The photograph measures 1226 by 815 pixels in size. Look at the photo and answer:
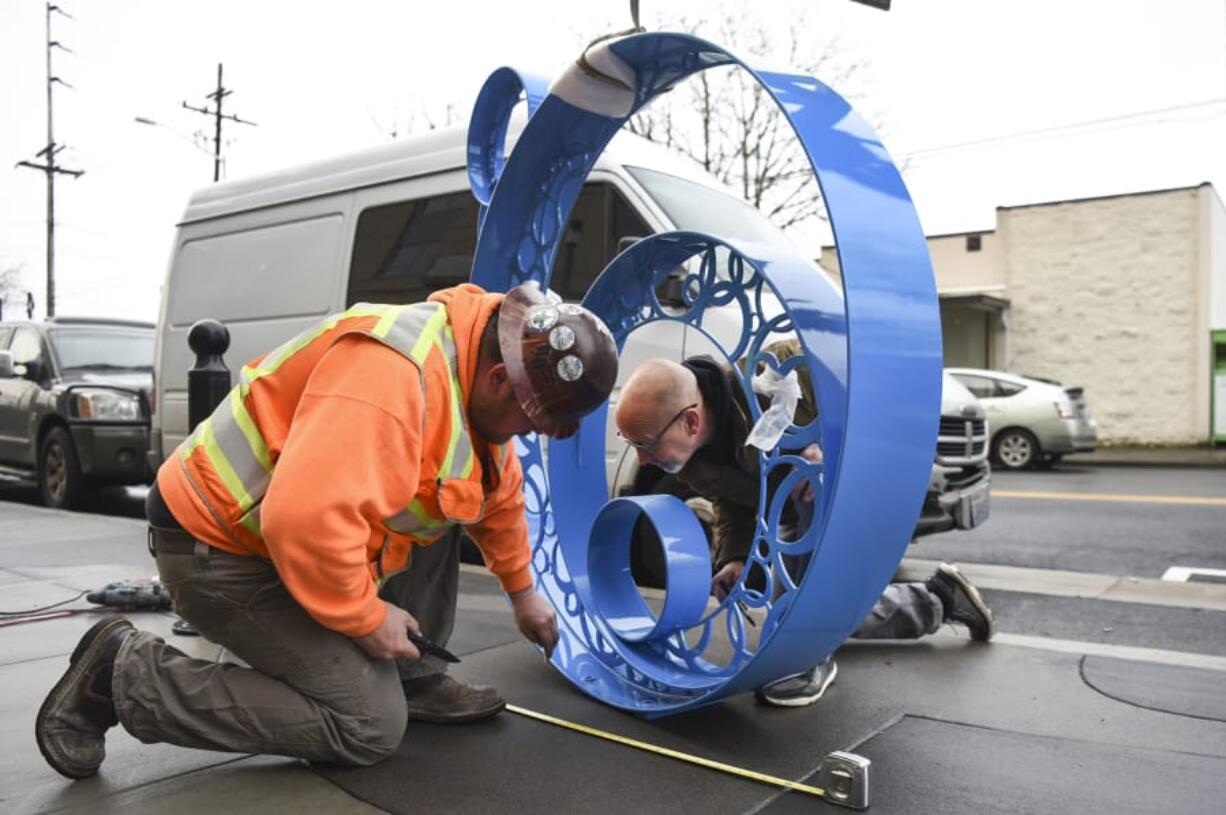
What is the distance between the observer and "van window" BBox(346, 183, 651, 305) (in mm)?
5148

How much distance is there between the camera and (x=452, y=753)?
2.75 meters

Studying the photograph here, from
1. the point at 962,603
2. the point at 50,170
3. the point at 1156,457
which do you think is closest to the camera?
the point at 962,603

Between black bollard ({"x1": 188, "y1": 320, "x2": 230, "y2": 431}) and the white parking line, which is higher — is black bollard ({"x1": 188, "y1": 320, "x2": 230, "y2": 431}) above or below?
above

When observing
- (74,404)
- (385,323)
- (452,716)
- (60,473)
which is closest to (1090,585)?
(452,716)

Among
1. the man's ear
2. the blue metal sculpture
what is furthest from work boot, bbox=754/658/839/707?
the man's ear

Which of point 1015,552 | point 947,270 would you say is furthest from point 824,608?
point 947,270

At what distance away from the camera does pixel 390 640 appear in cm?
239

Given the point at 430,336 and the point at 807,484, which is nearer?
the point at 430,336

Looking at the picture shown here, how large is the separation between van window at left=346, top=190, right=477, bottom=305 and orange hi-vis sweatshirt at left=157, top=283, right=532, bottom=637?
10.7 feet

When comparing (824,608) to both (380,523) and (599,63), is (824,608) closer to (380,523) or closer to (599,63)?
(380,523)

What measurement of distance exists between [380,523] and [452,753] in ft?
2.52

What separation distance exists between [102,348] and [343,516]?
9.05m

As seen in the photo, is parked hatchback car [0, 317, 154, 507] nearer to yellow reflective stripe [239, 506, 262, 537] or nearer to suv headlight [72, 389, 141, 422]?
suv headlight [72, 389, 141, 422]

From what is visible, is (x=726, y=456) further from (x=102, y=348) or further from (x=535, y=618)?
(x=102, y=348)
